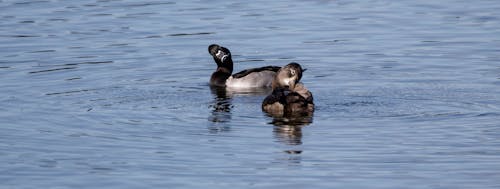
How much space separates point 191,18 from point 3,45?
5.18m

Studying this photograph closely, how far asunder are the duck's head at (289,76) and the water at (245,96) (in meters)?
0.40

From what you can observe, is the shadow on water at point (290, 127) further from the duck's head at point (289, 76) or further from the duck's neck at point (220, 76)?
the duck's neck at point (220, 76)

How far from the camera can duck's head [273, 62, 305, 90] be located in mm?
20750

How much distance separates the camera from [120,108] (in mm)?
19531

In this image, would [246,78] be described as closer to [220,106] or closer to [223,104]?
[223,104]

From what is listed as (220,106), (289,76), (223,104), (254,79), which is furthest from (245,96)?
(220,106)

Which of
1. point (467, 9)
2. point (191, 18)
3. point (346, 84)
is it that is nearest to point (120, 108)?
point (346, 84)

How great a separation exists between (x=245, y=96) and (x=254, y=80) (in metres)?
0.90

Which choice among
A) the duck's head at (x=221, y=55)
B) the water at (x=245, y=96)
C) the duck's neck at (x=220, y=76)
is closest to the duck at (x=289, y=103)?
the water at (x=245, y=96)

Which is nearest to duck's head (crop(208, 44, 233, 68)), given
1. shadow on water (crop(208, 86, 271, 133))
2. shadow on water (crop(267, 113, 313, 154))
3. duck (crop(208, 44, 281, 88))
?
duck (crop(208, 44, 281, 88))

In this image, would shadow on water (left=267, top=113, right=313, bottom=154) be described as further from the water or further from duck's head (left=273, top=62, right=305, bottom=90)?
duck's head (left=273, top=62, right=305, bottom=90)

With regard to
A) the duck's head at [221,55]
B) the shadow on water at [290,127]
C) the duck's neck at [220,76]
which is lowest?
the duck's neck at [220,76]

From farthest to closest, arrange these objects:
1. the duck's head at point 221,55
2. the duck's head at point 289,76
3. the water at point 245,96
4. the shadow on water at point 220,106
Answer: the duck's head at point 221,55, the duck's head at point 289,76, the shadow on water at point 220,106, the water at point 245,96

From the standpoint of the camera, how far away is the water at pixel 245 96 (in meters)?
14.9
